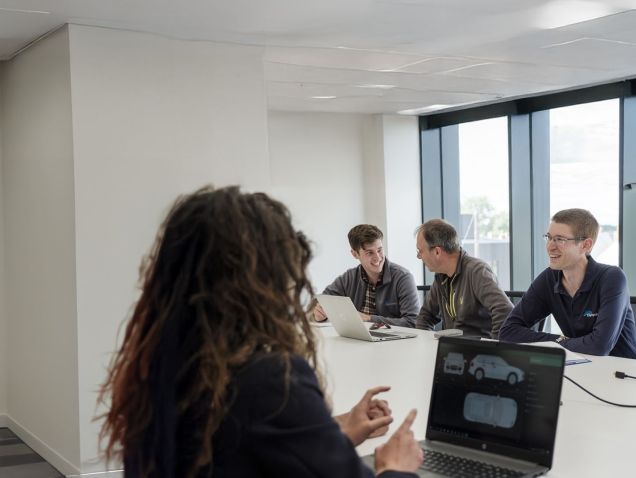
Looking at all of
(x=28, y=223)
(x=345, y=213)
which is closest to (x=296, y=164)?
(x=345, y=213)

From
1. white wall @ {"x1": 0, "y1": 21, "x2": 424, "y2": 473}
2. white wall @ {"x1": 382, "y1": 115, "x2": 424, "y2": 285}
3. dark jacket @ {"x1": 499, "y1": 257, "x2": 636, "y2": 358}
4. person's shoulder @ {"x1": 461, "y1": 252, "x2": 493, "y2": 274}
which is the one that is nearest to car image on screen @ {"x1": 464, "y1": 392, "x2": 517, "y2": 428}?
dark jacket @ {"x1": 499, "y1": 257, "x2": 636, "y2": 358}

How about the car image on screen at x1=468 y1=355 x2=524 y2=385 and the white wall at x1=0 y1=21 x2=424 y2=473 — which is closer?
the car image on screen at x1=468 y1=355 x2=524 y2=385

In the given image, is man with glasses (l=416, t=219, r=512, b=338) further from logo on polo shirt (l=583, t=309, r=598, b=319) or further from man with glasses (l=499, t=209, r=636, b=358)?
logo on polo shirt (l=583, t=309, r=598, b=319)

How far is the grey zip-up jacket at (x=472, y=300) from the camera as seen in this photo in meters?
4.57

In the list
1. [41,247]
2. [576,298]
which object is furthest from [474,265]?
[41,247]

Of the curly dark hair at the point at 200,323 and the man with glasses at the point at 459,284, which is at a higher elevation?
the curly dark hair at the point at 200,323

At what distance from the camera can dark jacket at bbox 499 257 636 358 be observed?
3.82m

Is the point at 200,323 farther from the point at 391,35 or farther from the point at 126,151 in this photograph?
the point at 391,35

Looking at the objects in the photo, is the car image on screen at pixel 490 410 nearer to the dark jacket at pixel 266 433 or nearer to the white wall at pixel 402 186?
the dark jacket at pixel 266 433

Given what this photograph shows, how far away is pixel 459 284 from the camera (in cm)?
479

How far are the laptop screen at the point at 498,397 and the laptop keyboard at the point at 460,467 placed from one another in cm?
6

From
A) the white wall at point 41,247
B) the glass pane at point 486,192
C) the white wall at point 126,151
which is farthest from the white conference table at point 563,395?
the glass pane at point 486,192

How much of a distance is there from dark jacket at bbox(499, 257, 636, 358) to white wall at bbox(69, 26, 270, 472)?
1.70 meters

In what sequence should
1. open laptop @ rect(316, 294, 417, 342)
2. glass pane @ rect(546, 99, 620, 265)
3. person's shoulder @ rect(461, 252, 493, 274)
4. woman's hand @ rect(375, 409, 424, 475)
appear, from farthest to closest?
glass pane @ rect(546, 99, 620, 265) → person's shoulder @ rect(461, 252, 493, 274) → open laptop @ rect(316, 294, 417, 342) → woman's hand @ rect(375, 409, 424, 475)
